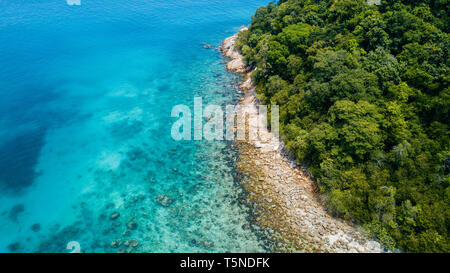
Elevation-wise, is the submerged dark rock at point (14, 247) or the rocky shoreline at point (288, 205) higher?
the rocky shoreline at point (288, 205)

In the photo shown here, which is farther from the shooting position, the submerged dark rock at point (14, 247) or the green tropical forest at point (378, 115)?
the submerged dark rock at point (14, 247)

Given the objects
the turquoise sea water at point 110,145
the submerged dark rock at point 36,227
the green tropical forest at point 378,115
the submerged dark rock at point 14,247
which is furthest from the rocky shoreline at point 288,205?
the submerged dark rock at point 14,247

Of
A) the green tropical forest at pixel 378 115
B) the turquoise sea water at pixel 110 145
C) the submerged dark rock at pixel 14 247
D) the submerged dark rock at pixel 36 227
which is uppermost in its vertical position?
the green tropical forest at pixel 378 115

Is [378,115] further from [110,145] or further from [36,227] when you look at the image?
[36,227]

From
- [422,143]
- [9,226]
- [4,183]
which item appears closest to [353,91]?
[422,143]

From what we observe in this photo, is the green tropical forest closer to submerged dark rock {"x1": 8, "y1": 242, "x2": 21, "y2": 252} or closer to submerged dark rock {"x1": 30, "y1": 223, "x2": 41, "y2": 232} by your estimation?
submerged dark rock {"x1": 30, "y1": 223, "x2": 41, "y2": 232}

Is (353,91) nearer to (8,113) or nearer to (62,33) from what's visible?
(8,113)

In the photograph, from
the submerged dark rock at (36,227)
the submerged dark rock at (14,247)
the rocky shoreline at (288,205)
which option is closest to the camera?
the rocky shoreline at (288,205)

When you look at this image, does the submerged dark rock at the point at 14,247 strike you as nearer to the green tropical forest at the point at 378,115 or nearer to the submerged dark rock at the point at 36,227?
the submerged dark rock at the point at 36,227

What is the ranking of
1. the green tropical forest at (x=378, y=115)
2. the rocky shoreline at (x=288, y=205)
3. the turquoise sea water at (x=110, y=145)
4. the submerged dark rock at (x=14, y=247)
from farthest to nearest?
the turquoise sea water at (x=110, y=145) → the submerged dark rock at (x=14, y=247) → the rocky shoreline at (x=288, y=205) → the green tropical forest at (x=378, y=115)
